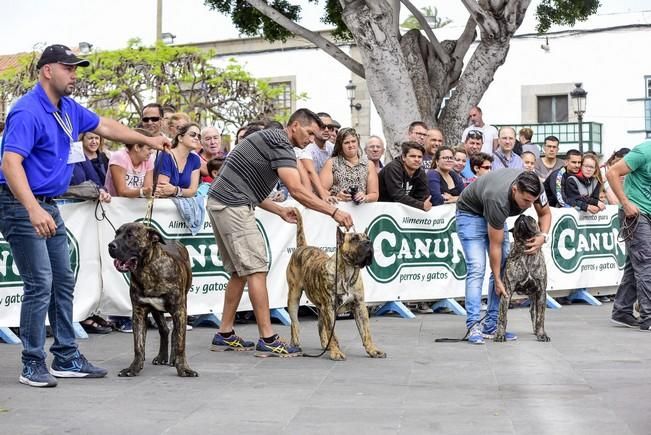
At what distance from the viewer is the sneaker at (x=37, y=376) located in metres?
7.29

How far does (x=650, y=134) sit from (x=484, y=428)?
37.0 m

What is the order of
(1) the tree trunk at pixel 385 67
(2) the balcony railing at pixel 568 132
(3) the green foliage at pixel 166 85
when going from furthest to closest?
1. (2) the balcony railing at pixel 568 132
2. (3) the green foliage at pixel 166 85
3. (1) the tree trunk at pixel 385 67

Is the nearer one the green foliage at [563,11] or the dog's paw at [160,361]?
the dog's paw at [160,361]

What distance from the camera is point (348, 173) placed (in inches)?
476

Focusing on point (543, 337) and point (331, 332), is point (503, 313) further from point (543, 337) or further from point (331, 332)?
point (331, 332)

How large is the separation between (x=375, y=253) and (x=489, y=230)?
9.25 ft

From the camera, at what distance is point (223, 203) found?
29.2 feet

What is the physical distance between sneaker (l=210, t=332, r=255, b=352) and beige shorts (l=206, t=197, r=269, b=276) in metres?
0.71

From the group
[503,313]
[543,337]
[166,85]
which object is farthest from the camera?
[166,85]

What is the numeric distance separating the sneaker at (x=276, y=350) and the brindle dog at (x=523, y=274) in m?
2.20

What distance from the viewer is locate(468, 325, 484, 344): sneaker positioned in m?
10.0

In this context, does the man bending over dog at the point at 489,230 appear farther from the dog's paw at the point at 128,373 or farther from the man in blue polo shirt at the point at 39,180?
the man in blue polo shirt at the point at 39,180

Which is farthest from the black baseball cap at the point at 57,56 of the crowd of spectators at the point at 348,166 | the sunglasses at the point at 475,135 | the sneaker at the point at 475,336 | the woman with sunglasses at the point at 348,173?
the sunglasses at the point at 475,135

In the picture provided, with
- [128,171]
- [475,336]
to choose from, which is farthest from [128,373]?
[475,336]
